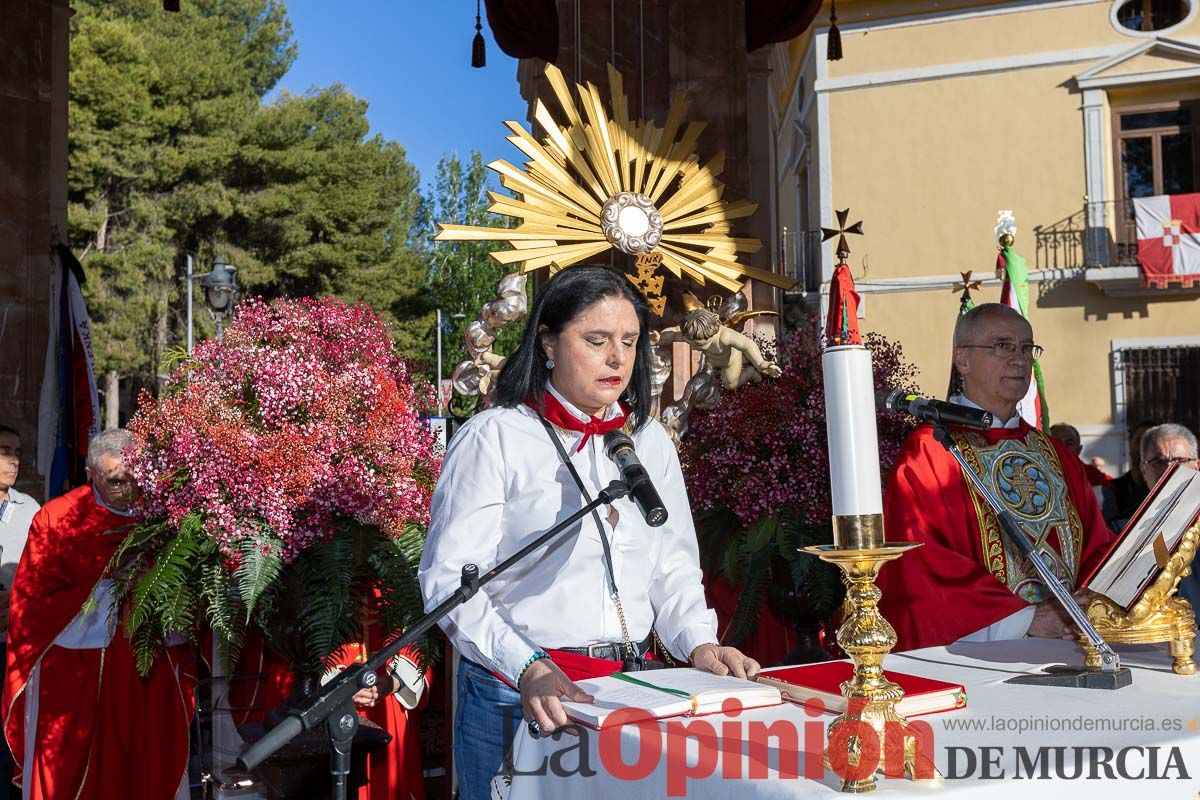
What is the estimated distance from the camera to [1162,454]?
5.24 meters

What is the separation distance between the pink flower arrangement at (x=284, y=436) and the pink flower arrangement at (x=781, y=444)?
3.46 feet

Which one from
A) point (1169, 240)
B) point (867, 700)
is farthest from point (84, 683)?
point (1169, 240)

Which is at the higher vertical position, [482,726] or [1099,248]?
[1099,248]

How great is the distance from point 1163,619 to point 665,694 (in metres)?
0.98

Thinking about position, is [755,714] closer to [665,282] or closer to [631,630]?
[631,630]

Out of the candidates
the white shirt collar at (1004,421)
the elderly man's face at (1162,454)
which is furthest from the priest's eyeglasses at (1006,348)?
the elderly man's face at (1162,454)

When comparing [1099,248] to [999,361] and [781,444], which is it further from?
[999,361]

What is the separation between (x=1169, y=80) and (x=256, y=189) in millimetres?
19600

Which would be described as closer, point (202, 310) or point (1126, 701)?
point (1126, 701)

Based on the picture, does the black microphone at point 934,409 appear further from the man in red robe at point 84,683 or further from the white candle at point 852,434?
the man in red robe at point 84,683

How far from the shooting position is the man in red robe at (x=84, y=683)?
453cm

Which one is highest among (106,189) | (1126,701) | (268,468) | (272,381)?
(106,189)

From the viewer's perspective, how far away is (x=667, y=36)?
6242 millimetres

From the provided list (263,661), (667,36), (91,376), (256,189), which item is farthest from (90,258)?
(263,661)
